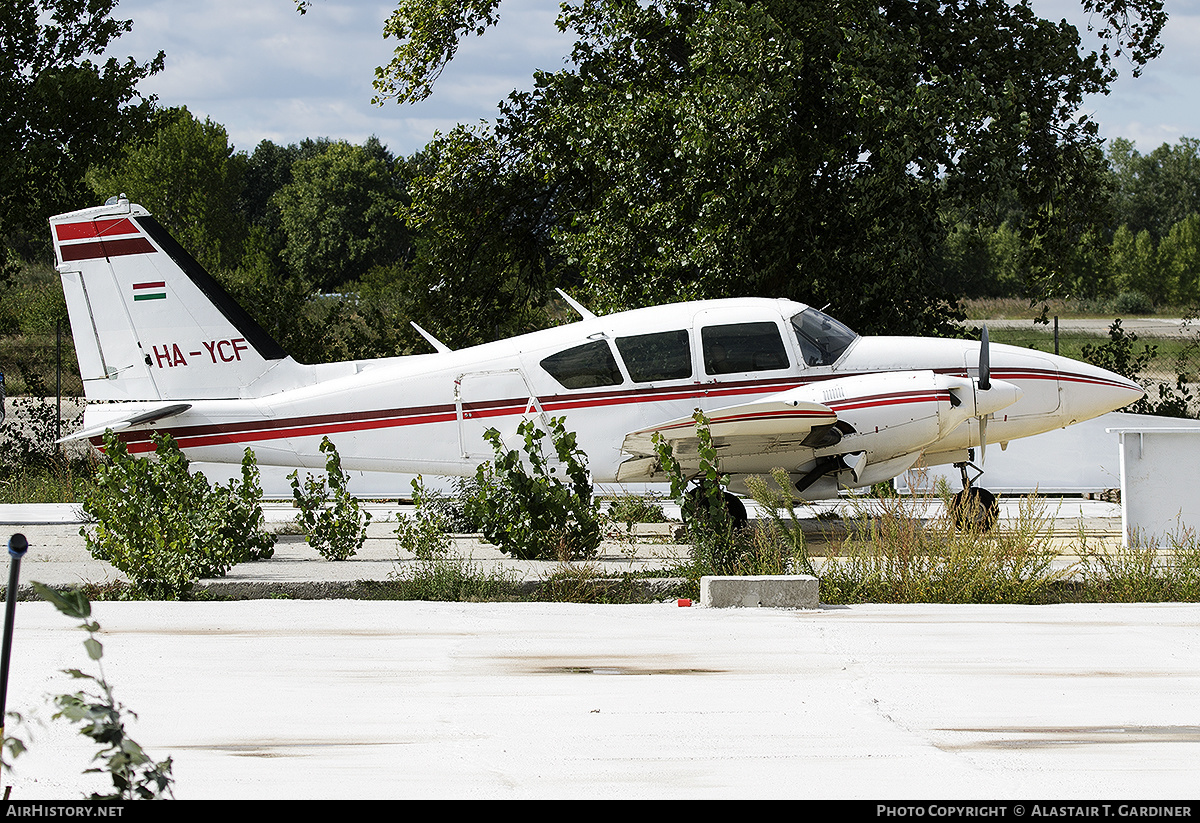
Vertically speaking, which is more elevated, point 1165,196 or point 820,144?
point 1165,196

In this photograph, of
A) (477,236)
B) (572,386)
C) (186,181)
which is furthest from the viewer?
(186,181)

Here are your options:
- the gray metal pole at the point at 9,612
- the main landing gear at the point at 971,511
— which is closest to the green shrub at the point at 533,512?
the main landing gear at the point at 971,511

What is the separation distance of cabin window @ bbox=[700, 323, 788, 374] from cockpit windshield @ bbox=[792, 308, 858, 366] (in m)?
0.25

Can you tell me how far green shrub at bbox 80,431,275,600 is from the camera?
8320 mm

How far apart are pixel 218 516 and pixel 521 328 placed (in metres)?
11.1

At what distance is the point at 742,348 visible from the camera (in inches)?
433

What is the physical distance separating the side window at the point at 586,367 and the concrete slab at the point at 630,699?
351 centimetres

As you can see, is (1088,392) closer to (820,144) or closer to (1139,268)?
(820,144)

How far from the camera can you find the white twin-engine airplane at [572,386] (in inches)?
424

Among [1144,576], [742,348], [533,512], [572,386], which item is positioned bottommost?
[1144,576]

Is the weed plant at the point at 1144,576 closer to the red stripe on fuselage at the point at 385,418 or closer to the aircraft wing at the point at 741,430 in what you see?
the aircraft wing at the point at 741,430

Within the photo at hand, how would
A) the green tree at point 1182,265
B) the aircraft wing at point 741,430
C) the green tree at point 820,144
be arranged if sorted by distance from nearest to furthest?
the aircraft wing at point 741,430 < the green tree at point 820,144 < the green tree at point 1182,265

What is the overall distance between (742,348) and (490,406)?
8.92 ft

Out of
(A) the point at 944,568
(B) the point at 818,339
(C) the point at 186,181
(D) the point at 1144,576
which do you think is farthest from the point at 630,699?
(C) the point at 186,181
